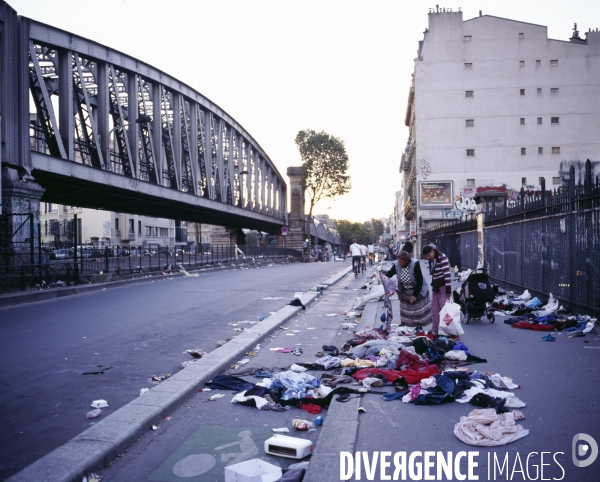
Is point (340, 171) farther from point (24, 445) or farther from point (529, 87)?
point (24, 445)

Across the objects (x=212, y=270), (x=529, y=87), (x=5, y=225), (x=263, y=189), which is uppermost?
(x=529, y=87)

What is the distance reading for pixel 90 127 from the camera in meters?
29.3

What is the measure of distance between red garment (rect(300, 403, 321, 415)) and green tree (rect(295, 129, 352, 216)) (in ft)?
225

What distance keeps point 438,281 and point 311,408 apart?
4377 mm

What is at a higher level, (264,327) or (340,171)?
(340,171)

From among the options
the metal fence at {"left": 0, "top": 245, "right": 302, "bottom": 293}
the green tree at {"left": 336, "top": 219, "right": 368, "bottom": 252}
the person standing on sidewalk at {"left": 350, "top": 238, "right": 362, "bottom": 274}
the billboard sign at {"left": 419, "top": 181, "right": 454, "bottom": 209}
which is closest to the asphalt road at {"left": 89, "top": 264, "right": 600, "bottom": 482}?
the metal fence at {"left": 0, "top": 245, "right": 302, "bottom": 293}

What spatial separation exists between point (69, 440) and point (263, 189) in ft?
193

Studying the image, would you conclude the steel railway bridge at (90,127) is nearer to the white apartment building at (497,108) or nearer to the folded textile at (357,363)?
the folded textile at (357,363)

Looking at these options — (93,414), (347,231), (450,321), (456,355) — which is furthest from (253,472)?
(347,231)

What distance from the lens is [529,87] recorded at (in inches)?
1991

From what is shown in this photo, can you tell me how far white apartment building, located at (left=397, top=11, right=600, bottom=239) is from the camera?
49.9 meters

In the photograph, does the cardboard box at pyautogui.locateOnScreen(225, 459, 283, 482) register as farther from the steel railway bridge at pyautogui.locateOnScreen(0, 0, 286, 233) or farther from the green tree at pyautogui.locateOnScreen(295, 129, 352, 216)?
the green tree at pyautogui.locateOnScreen(295, 129, 352, 216)

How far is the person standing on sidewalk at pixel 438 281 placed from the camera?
352 inches

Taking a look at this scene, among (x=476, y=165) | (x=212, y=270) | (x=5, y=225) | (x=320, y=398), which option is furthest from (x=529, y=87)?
(x=320, y=398)
